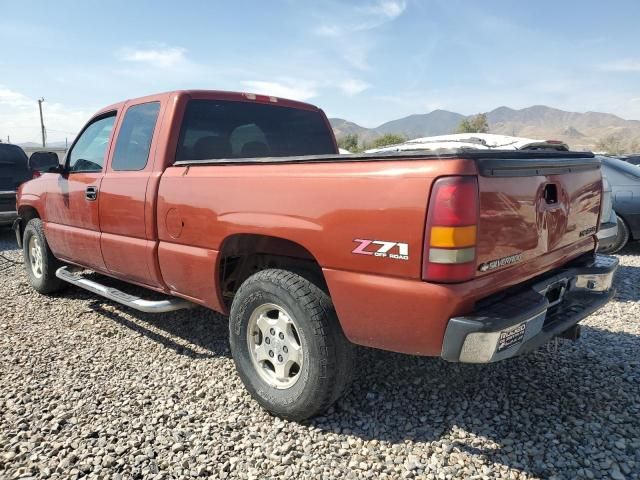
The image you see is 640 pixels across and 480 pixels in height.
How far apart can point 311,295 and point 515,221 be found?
108 centimetres

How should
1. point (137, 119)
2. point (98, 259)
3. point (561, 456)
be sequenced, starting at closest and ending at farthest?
point (561, 456) < point (137, 119) < point (98, 259)

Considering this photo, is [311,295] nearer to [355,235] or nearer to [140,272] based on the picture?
[355,235]

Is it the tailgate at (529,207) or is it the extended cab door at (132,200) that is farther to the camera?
the extended cab door at (132,200)

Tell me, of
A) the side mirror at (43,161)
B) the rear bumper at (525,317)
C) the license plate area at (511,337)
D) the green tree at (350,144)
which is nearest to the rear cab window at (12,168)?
the side mirror at (43,161)

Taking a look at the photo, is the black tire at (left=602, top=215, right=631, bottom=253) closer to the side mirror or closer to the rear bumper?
the rear bumper

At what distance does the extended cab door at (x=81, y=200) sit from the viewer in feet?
13.4

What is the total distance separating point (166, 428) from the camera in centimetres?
274

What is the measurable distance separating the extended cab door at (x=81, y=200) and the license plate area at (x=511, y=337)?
3262 mm

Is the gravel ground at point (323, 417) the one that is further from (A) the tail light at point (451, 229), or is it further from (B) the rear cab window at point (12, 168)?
(B) the rear cab window at point (12, 168)

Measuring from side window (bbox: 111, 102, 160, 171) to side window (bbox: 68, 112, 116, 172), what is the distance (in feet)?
0.90

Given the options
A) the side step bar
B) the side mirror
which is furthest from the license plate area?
the side mirror

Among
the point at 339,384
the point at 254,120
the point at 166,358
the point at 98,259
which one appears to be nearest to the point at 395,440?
the point at 339,384

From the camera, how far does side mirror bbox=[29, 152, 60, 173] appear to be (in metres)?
4.85

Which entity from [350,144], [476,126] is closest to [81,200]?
[350,144]
